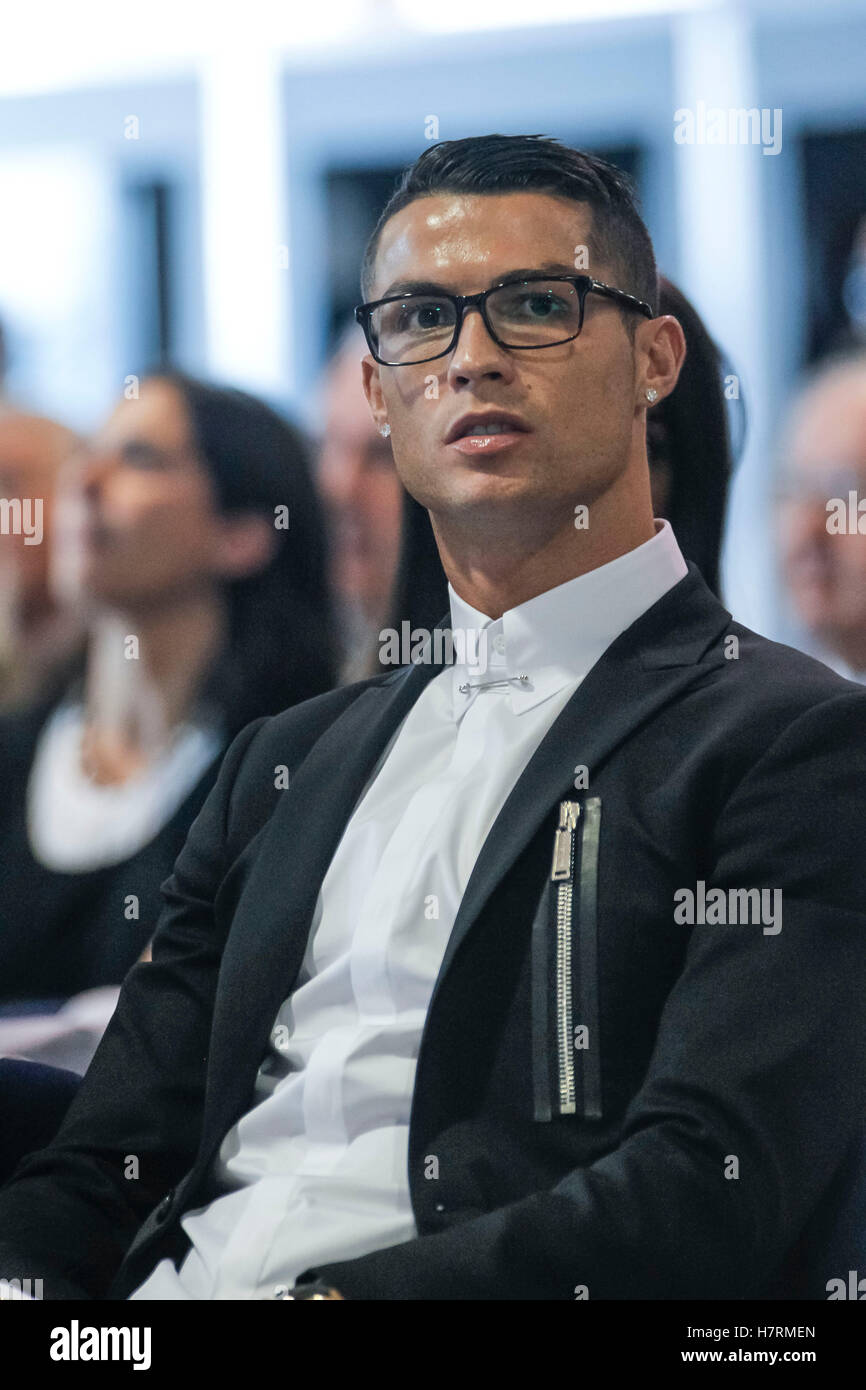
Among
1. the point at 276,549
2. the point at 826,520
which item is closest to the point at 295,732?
the point at 276,549

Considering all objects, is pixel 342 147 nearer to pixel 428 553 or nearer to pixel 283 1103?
pixel 428 553

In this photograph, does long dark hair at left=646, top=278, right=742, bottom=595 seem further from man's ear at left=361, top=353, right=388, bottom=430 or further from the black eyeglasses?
man's ear at left=361, top=353, right=388, bottom=430

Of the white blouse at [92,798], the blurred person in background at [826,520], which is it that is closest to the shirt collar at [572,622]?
the blurred person in background at [826,520]

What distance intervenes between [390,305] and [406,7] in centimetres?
63

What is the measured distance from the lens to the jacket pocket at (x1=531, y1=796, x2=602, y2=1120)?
1.74 meters

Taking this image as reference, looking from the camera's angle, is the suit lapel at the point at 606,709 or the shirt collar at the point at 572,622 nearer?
the suit lapel at the point at 606,709

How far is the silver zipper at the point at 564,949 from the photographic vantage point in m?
1.75

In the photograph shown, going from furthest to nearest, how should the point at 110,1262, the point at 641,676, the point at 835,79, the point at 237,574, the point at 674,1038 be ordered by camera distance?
the point at 237,574, the point at 835,79, the point at 110,1262, the point at 641,676, the point at 674,1038

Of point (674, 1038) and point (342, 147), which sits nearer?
point (674, 1038)

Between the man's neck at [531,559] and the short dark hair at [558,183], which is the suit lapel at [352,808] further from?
the short dark hair at [558,183]

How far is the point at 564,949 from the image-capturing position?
1.76m

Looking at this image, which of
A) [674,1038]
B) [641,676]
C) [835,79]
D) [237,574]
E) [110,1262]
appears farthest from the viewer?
[237,574]

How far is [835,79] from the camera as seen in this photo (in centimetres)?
213
